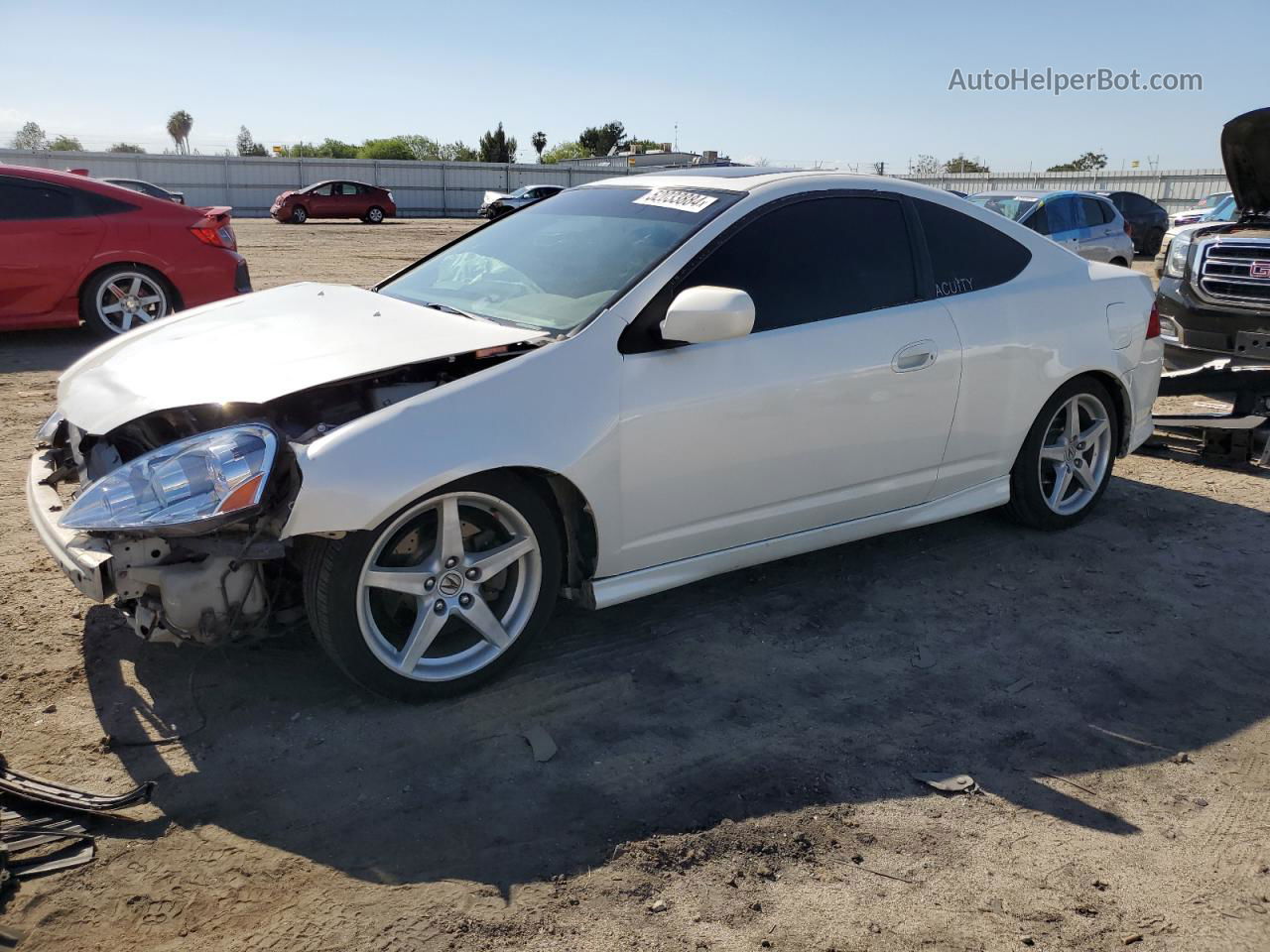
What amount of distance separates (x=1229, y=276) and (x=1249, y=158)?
1.10 metres

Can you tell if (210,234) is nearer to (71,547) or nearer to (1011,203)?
(71,547)

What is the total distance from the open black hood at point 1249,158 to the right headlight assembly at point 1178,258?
50cm

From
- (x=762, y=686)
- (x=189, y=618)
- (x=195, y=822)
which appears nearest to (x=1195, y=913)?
(x=762, y=686)

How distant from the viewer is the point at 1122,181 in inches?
1593

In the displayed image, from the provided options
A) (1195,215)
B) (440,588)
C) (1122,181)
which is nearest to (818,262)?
(440,588)

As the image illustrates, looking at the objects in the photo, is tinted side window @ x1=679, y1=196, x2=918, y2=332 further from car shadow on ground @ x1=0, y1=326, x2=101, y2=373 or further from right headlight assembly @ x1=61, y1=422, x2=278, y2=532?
car shadow on ground @ x1=0, y1=326, x2=101, y2=373

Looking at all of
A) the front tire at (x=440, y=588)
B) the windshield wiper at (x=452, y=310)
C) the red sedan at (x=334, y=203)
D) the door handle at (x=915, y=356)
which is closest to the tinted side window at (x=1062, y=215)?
the door handle at (x=915, y=356)

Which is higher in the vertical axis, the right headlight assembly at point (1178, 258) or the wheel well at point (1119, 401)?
the right headlight assembly at point (1178, 258)

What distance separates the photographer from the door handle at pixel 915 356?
4277 mm

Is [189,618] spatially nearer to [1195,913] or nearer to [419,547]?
[419,547]

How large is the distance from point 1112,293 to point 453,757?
396 centimetres

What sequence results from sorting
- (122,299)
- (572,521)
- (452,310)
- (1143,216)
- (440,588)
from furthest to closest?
(1143,216) → (122,299) → (452,310) → (572,521) → (440,588)

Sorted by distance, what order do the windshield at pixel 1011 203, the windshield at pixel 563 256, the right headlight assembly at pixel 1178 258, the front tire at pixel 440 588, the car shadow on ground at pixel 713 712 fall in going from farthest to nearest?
the windshield at pixel 1011 203, the right headlight assembly at pixel 1178 258, the windshield at pixel 563 256, the front tire at pixel 440 588, the car shadow on ground at pixel 713 712

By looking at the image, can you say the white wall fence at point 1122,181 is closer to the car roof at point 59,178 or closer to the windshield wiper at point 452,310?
the car roof at point 59,178
